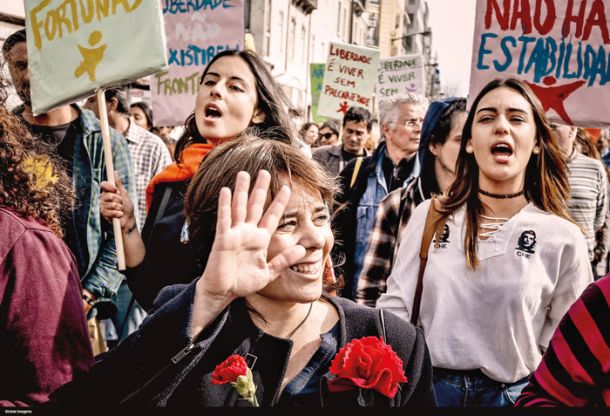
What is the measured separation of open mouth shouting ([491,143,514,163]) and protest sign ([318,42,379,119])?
7.19m

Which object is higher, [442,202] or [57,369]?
[442,202]

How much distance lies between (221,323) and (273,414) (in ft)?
1.65

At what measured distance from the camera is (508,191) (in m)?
2.84

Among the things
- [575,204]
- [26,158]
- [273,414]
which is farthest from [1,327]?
[575,204]

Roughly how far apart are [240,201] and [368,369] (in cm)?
45

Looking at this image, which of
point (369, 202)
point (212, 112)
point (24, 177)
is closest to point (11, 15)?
point (369, 202)

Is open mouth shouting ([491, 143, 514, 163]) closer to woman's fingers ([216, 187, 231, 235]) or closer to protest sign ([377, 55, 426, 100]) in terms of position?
woman's fingers ([216, 187, 231, 235])

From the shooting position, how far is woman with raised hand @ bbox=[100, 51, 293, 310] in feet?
9.75

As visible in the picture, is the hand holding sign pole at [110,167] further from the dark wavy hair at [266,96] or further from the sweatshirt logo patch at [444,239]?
the sweatshirt logo patch at [444,239]

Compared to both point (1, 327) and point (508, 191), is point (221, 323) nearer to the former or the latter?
point (1, 327)

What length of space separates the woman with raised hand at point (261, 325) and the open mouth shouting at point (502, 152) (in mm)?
1043

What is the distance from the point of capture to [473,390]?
2525mm

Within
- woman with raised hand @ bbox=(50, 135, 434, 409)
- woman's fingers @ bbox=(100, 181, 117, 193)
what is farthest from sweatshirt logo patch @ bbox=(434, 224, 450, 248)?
woman's fingers @ bbox=(100, 181, 117, 193)

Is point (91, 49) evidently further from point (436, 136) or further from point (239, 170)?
point (436, 136)
